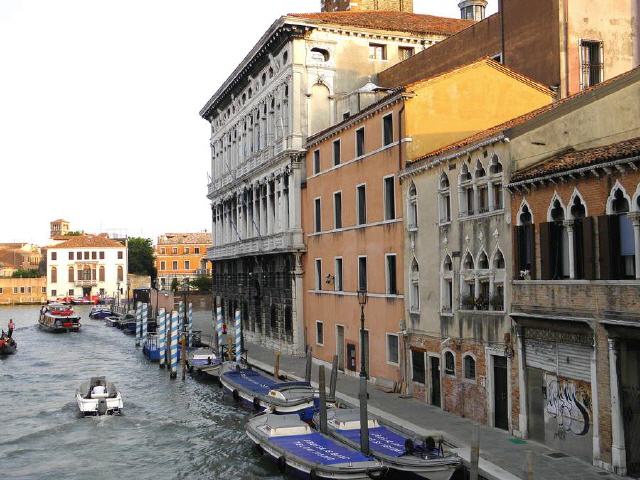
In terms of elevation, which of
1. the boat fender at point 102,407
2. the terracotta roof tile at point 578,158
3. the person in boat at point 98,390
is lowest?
the boat fender at point 102,407

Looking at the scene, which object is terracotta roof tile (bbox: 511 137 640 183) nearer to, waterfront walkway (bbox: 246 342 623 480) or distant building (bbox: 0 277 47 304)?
waterfront walkway (bbox: 246 342 623 480)

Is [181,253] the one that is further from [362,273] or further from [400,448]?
[400,448]

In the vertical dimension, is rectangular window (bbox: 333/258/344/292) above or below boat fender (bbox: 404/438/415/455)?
above

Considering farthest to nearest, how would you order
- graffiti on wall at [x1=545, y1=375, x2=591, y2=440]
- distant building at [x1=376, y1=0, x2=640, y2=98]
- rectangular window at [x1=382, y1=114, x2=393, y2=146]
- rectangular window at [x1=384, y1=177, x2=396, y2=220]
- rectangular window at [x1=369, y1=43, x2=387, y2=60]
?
rectangular window at [x1=369, y1=43, x2=387, y2=60]
rectangular window at [x1=384, y1=177, x2=396, y2=220]
rectangular window at [x1=382, y1=114, x2=393, y2=146]
distant building at [x1=376, y1=0, x2=640, y2=98]
graffiti on wall at [x1=545, y1=375, x2=591, y2=440]

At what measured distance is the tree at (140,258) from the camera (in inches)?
4179

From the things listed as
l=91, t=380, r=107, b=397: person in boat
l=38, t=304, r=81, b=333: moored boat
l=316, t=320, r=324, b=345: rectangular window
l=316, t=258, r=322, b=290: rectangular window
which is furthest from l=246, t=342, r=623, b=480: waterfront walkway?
l=38, t=304, r=81, b=333: moored boat

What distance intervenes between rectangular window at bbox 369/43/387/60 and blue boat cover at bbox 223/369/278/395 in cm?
1485

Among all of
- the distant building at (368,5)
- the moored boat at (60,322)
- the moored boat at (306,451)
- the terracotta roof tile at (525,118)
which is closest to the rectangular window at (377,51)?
the distant building at (368,5)

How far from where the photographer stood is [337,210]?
27.7m

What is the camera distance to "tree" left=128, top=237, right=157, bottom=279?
348ft

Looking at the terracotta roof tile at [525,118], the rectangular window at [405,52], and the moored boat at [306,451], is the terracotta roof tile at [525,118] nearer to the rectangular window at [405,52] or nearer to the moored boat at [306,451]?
the moored boat at [306,451]

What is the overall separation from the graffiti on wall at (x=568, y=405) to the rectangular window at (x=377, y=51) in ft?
69.5

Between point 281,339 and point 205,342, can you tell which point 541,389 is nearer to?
point 281,339

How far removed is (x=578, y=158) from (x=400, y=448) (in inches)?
267
